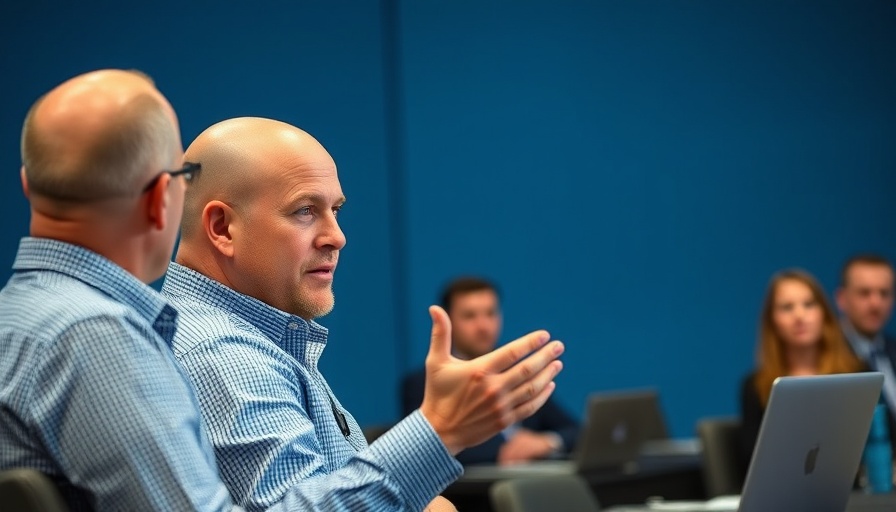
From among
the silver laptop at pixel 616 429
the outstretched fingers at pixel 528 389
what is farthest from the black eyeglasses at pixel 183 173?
the silver laptop at pixel 616 429

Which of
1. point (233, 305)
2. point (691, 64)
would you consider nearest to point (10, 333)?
point (233, 305)

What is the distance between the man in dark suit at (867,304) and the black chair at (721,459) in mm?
1236

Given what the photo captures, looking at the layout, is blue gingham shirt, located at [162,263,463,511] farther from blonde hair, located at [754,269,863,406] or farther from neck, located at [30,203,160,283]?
blonde hair, located at [754,269,863,406]

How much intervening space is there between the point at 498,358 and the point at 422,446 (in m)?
0.18

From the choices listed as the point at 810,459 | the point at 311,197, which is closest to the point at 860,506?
the point at 810,459

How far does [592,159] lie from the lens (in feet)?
24.7

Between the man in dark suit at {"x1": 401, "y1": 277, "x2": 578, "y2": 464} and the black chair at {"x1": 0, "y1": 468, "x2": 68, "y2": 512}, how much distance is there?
4560mm

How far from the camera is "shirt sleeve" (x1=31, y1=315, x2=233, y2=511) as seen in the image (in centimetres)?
144

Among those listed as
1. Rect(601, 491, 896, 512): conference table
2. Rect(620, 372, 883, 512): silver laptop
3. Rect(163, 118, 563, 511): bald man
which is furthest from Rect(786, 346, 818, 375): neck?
Rect(163, 118, 563, 511): bald man

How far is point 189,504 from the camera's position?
1.46 m

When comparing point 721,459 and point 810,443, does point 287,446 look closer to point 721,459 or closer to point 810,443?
point 810,443

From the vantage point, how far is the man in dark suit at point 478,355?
6.04m

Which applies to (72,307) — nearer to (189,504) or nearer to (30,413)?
(30,413)

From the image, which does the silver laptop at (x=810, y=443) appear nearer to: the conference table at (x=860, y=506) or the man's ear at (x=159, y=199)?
the conference table at (x=860, y=506)
